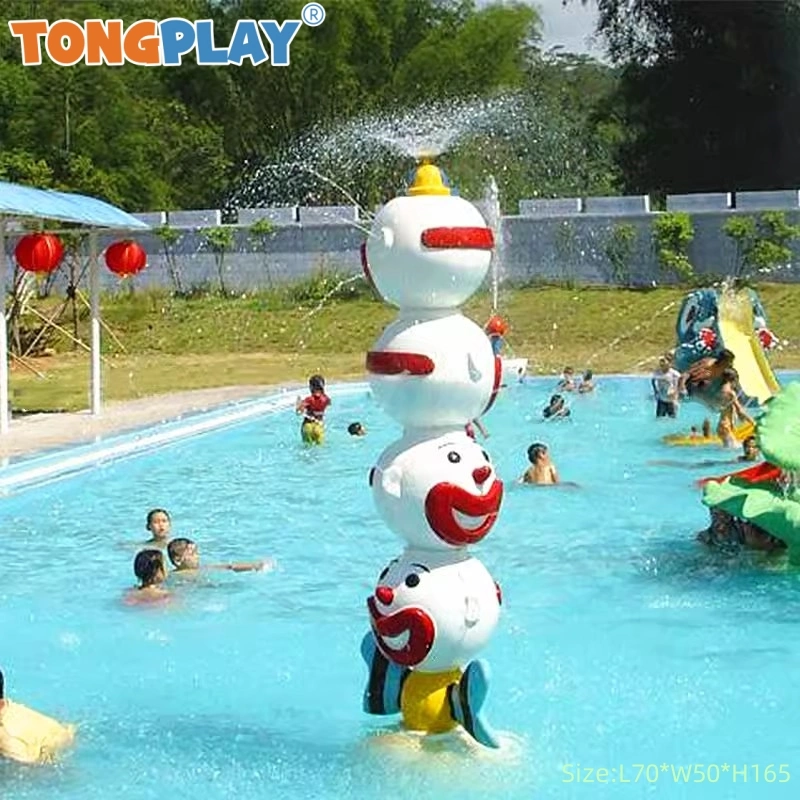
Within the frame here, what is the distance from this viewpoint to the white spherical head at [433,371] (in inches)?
187

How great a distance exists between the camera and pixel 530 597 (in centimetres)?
754

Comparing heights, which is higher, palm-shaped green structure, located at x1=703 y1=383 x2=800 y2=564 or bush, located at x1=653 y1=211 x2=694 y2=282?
bush, located at x1=653 y1=211 x2=694 y2=282

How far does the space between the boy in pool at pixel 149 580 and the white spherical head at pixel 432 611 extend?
2929 mm

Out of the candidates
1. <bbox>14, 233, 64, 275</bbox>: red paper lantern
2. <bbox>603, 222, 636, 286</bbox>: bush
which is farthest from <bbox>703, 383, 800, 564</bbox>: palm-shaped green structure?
<bbox>603, 222, 636, 286</bbox>: bush

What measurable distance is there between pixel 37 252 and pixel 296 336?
11043mm

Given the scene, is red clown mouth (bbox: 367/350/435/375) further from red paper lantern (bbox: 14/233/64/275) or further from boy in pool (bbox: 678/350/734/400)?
red paper lantern (bbox: 14/233/64/275)

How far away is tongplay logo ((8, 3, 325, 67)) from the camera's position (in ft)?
119

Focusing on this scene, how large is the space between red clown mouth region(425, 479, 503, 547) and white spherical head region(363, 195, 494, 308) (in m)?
0.64

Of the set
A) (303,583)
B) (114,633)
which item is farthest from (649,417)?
(114,633)

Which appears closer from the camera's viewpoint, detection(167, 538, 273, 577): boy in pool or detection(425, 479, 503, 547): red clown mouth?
detection(425, 479, 503, 547): red clown mouth

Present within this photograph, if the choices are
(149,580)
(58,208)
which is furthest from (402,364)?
(58,208)

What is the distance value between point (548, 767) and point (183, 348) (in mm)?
19910

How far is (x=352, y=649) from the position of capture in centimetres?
661

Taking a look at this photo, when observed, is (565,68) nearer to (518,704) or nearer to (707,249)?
(707,249)
